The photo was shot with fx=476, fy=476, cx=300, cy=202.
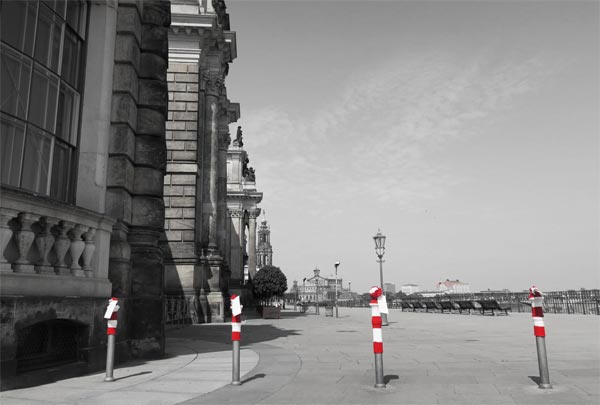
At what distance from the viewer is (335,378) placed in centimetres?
707

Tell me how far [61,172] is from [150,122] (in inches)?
96.3

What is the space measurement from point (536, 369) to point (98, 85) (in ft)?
30.5

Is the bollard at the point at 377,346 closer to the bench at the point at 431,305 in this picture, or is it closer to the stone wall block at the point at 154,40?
the stone wall block at the point at 154,40

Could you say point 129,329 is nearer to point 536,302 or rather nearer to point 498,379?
point 498,379

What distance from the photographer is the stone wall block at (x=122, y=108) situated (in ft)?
30.9

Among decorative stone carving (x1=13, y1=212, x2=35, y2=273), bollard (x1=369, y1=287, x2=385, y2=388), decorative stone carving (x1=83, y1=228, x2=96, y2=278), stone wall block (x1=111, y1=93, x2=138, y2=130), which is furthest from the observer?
stone wall block (x1=111, y1=93, x2=138, y2=130)

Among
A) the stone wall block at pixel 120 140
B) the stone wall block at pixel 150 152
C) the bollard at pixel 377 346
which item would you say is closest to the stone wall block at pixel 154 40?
the stone wall block at pixel 150 152

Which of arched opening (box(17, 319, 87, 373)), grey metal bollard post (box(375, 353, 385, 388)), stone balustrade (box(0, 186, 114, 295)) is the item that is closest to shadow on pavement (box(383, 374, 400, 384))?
grey metal bollard post (box(375, 353, 385, 388))

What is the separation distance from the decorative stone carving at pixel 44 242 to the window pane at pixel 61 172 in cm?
134

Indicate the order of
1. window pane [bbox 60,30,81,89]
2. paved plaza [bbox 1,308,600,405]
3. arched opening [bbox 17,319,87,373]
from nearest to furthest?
paved plaza [bbox 1,308,600,405] < arched opening [bbox 17,319,87,373] < window pane [bbox 60,30,81,89]

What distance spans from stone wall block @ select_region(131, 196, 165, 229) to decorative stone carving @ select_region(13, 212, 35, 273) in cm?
319

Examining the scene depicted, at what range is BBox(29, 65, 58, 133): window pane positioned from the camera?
24.8ft

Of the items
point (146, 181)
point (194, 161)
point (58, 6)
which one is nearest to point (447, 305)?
point (194, 161)

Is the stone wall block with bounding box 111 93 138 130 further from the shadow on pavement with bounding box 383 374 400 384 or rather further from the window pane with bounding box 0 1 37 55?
the shadow on pavement with bounding box 383 374 400 384
